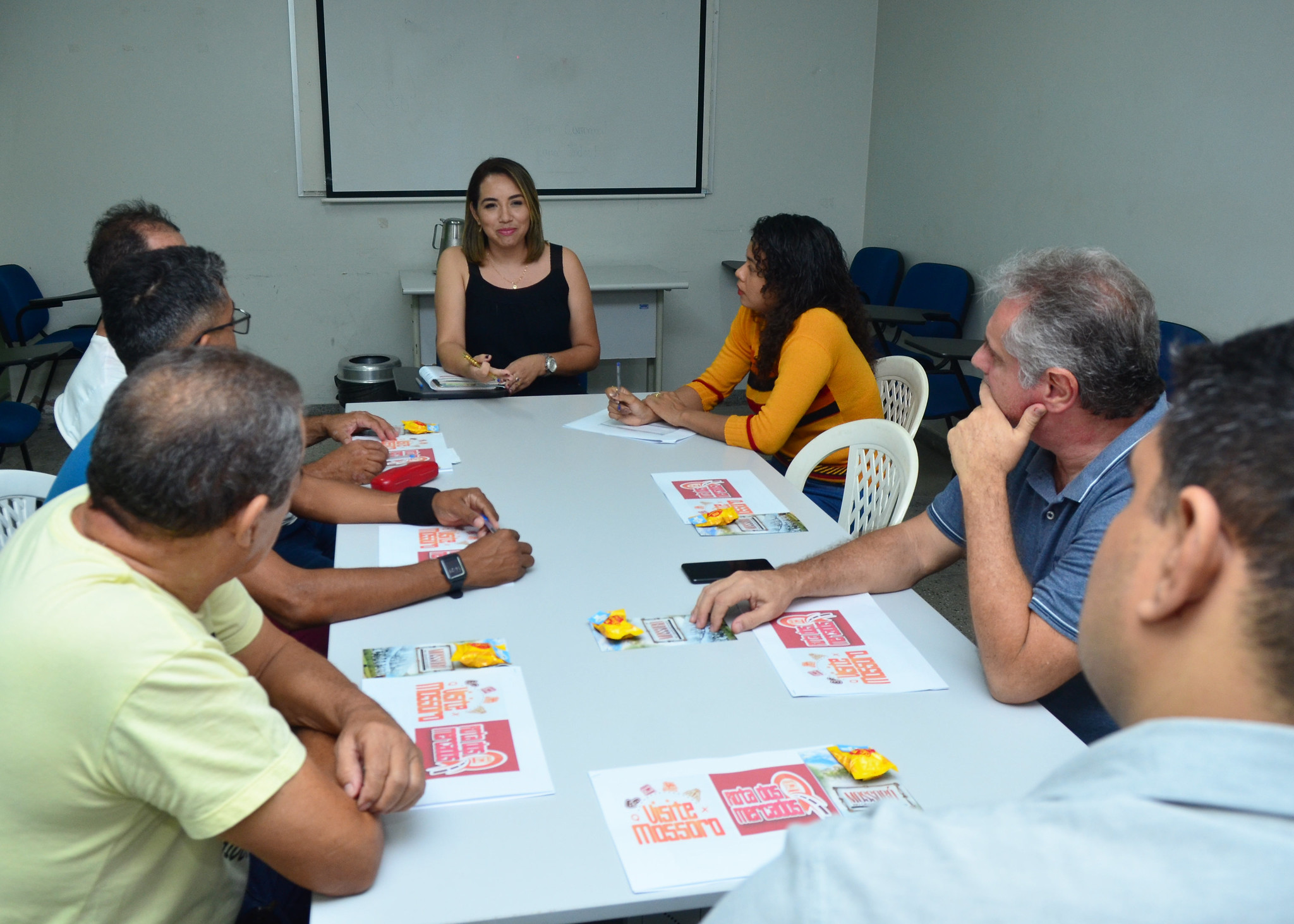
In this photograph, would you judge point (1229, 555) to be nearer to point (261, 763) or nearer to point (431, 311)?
point (261, 763)

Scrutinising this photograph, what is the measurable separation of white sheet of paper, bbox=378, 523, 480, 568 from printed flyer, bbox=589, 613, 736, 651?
427 mm

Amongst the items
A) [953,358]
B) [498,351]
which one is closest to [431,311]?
[498,351]

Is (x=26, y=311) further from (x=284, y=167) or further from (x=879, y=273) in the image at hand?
(x=879, y=273)

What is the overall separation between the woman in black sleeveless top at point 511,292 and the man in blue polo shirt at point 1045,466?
6.06 feet

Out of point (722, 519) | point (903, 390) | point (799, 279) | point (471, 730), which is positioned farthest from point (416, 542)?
point (903, 390)

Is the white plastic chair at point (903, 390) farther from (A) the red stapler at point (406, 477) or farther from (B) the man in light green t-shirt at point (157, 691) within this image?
(B) the man in light green t-shirt at point (157, 691)

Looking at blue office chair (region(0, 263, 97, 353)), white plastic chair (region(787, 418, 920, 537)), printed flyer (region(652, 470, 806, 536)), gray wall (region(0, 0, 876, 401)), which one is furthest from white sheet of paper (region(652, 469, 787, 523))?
gray wall (region(0, 0, 876, 401))

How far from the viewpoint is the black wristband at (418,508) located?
201 centimetres

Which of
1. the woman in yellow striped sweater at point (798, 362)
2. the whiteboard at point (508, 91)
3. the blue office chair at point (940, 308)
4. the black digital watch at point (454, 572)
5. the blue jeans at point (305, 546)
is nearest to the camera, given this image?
the black digital watch at point (454, 572)

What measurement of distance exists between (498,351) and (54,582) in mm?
2648

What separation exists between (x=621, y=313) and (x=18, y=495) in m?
3.55

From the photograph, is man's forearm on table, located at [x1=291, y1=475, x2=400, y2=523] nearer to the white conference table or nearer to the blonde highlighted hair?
the white conference table

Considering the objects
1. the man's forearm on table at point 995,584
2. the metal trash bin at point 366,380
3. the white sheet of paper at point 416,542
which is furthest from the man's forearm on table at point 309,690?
the metal trash bin at point 366,380

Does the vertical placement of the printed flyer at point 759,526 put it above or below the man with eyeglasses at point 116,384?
below
